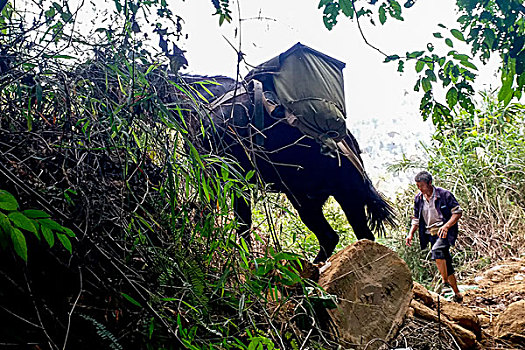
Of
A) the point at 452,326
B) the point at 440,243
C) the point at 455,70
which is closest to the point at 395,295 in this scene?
the point at 452,326

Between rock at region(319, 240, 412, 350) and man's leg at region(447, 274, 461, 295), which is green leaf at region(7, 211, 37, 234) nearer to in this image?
rock at region(319, 240, 412, 350)

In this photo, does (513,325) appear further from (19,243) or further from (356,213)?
(19,243)

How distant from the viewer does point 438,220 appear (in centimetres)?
534

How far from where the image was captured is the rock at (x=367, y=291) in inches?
94.4

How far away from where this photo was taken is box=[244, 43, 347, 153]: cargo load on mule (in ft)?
12.3

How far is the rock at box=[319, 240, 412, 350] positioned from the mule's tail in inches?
79.3

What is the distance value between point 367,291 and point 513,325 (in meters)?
1.24

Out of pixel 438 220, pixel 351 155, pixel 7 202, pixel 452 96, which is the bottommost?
pixel 438 220

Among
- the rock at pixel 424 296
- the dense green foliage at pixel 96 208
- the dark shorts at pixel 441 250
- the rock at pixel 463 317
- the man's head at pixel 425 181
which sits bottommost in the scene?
the dark shorts at pixel 441 250

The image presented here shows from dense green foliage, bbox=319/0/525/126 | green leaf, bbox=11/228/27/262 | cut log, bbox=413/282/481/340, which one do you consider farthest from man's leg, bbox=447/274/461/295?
green leaf, bbox=11/228/27/262

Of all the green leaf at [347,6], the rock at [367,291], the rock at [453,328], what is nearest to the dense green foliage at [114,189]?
the green leaf at [347,6]

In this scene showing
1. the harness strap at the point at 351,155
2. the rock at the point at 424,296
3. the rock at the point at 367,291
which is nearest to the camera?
the rock at the point at 367,291

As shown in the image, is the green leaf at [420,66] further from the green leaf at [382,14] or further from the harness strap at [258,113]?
the harness strap at [258,113]

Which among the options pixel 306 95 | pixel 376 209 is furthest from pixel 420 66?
pixel 376 209
